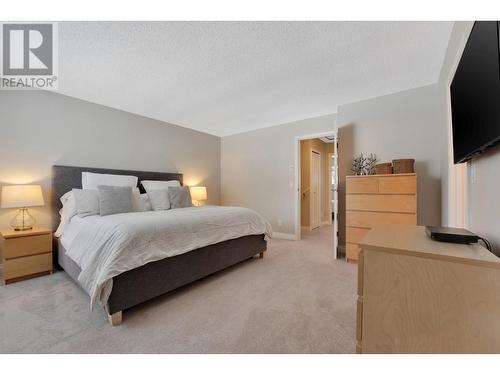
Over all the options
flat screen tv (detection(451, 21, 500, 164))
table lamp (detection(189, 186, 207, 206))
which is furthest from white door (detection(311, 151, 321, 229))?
flat screen tv (detection(451, 21, 500, 164))

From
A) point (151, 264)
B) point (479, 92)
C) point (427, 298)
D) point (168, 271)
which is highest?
point (479, 92)

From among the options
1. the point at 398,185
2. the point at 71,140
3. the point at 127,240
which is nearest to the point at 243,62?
the point at 127,240

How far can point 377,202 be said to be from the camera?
2645 mm

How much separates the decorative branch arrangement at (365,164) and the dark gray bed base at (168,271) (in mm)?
1791

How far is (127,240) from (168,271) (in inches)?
19.4

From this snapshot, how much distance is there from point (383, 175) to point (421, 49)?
128cm

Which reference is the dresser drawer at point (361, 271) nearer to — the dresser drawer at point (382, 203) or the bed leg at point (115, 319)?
the bed leg at point (115, 319)

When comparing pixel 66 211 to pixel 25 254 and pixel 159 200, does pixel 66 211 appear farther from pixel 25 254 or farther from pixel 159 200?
pixel 159 200

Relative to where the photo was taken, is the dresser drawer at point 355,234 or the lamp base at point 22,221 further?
the dresser drawer at point 355,234

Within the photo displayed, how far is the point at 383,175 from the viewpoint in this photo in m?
2.62

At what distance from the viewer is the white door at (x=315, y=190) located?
17.9ft

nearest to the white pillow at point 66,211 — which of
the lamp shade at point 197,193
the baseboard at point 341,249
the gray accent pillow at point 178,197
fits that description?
the gray accent pillow at point 178,197
